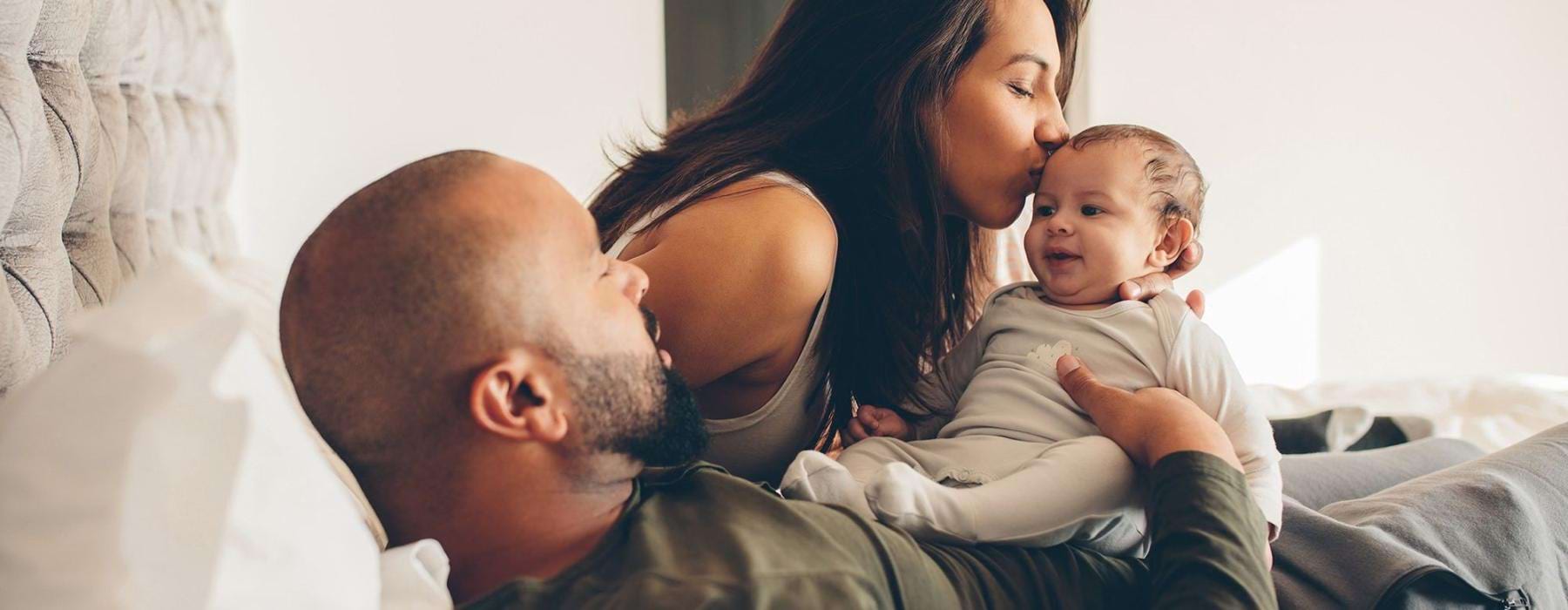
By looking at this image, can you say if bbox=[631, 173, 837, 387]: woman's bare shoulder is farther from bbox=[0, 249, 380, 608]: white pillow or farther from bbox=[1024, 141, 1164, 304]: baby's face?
bbox=[0, 249, 380, 608]: white pillow

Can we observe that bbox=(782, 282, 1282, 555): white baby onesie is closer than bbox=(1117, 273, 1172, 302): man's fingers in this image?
Yes

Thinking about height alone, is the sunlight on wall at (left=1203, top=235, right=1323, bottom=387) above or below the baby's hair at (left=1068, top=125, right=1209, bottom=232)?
below

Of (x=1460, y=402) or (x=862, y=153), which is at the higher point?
(x=862, y=153)

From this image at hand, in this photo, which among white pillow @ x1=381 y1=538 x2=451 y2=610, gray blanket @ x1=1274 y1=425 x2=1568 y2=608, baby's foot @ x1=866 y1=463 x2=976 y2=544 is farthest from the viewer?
gray blanket @ x1=1274 y1=425 x2=1568 y2=608

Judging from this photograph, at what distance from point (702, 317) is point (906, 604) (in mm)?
437

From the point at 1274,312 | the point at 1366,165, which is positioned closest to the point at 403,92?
the point at 1274,312

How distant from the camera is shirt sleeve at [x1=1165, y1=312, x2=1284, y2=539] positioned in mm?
1180

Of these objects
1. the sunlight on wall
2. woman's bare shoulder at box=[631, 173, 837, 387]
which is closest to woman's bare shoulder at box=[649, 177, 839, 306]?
woman's bare shoulder at box=[631, 173, 837, 387]

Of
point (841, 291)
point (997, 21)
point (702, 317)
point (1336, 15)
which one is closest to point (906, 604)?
point (702, 317)

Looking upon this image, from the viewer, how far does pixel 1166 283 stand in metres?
1.37

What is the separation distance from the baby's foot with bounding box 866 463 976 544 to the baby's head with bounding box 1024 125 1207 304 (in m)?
0.39

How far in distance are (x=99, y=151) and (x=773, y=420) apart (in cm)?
81

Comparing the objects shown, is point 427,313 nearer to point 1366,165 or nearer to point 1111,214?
point 1111,214

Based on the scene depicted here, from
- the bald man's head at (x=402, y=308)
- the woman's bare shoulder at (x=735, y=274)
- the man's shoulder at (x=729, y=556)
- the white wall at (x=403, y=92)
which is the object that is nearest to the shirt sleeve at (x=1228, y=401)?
the woman's bare shoulder at (x=735, y=274)
